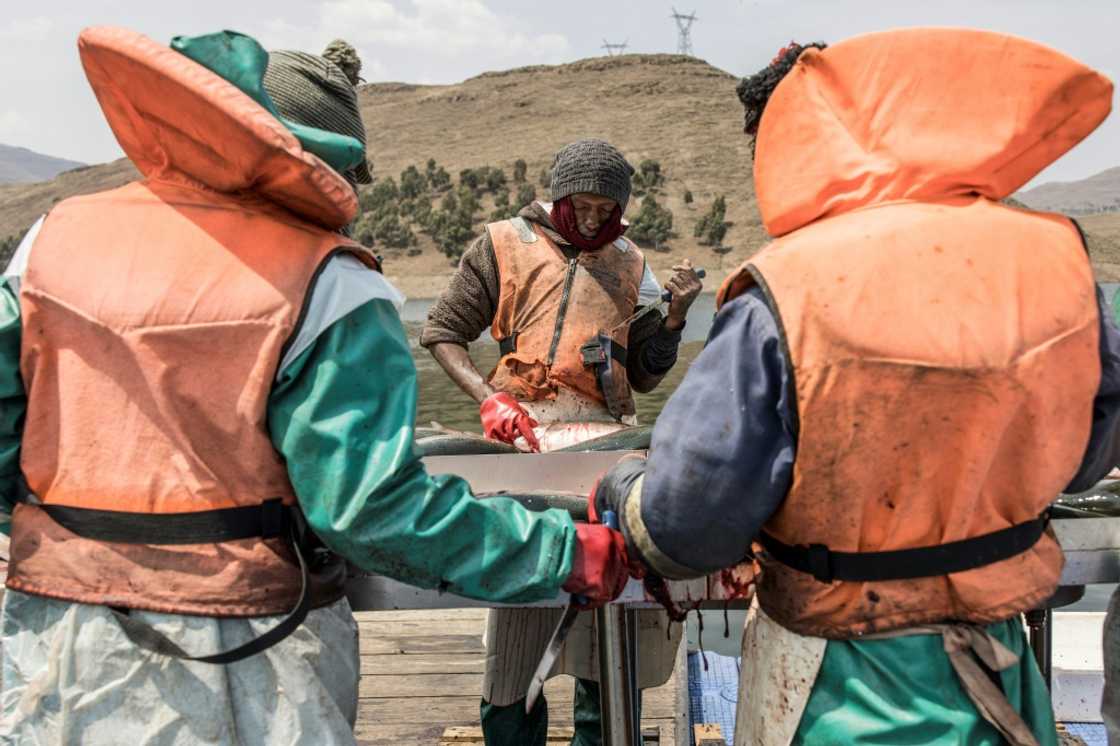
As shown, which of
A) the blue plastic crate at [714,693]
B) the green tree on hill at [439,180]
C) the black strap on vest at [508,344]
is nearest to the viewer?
the black strap on vest at [508,344]

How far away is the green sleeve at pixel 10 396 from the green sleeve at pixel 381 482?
44cm

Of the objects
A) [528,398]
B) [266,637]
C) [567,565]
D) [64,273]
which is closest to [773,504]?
[567,565]

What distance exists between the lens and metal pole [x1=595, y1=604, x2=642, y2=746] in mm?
2806

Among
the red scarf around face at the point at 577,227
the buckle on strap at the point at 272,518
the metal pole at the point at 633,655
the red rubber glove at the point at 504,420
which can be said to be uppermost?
the red scarf around face at the point at 577,227

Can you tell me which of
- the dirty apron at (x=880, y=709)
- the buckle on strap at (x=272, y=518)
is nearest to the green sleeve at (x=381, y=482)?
the buckle on strap at (x=272, y=518)

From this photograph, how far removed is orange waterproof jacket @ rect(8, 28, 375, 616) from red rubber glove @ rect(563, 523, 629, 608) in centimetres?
49

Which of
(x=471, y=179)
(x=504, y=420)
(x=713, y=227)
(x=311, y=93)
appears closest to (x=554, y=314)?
(x=504, y=420)

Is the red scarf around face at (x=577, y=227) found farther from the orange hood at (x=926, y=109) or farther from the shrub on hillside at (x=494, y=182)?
the shrub on hillside at (x=494, y=182)

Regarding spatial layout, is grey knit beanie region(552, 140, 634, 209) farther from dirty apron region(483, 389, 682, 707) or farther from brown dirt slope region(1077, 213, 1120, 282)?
brown dirt slope region(1077, 213, 1120, 282)

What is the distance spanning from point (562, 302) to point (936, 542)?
220cm

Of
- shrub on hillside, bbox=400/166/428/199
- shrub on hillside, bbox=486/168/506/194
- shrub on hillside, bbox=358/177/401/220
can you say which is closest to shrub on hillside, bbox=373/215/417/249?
shrub on hillside, bbox=358/177/401/220

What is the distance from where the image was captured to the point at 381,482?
5.51 ft

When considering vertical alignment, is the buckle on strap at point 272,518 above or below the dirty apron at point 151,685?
above

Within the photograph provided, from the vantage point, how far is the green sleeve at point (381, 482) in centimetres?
168
